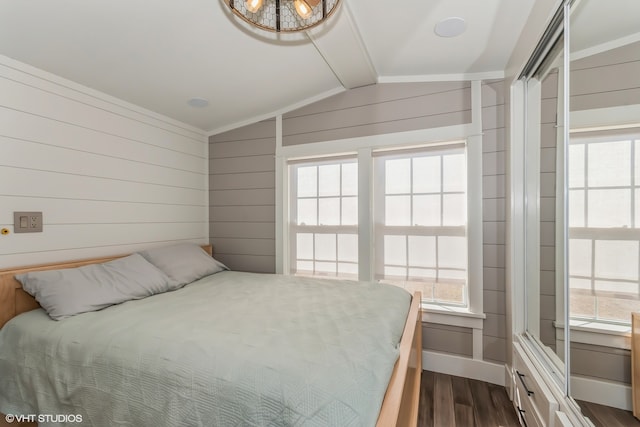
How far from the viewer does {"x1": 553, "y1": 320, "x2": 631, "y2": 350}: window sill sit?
1.02 m

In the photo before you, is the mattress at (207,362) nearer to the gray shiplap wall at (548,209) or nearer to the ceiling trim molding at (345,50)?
the gray shiplap wall at (548,209)

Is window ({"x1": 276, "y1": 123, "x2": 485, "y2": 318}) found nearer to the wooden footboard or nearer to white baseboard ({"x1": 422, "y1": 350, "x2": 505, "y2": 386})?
white baseboard ({"x1": 422, "y1": 350, "x2": 505, "y2": 386})

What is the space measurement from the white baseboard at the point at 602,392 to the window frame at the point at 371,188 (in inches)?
43.0

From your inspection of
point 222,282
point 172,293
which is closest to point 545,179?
point 222,282

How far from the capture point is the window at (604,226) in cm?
98

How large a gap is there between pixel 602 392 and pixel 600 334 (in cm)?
21

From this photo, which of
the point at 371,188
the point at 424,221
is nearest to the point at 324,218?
the point at 371,188

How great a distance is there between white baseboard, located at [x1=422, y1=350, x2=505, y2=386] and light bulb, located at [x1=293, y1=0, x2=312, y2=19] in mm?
2609

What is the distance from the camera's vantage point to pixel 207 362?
114cm

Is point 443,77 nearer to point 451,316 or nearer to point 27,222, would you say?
point 451,316

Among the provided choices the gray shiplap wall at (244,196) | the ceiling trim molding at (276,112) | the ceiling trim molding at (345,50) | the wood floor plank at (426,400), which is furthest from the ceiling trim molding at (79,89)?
the wood floor plank at (426,400)

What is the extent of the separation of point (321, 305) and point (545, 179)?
1527mm

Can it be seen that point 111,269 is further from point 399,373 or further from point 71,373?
point 399,373

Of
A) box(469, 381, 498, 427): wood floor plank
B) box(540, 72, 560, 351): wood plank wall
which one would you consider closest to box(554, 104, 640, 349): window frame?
box(540, 72, 560, 351): wood plank wall
